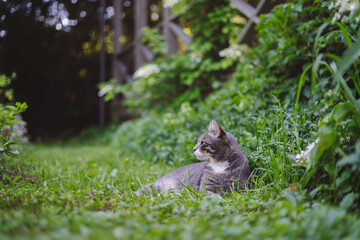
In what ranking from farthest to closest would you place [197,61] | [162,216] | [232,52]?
[197,61] < [232,52] < [162,216]

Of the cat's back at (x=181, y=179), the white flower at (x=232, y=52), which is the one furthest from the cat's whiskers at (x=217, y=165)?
the white flower at (x=232, y=52)

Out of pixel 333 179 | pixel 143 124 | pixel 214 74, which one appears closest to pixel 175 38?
pixel 214 74

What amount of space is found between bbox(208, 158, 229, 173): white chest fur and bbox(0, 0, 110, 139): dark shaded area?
5862 millimetres

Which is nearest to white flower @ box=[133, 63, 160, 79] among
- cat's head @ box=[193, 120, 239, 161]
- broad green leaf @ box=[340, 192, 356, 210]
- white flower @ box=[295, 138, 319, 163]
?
cat's head @ box=[193, 120, 239, 161]

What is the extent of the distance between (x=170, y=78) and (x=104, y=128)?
335 centimetres

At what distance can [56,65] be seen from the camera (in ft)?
25.6

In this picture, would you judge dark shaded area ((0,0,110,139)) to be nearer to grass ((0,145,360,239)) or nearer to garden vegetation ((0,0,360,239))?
garden vegetation ((0,0,360,239))

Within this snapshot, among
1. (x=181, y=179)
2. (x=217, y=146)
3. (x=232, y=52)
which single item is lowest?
(x=181, y=179)

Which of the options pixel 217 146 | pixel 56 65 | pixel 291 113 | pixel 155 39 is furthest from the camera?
pixel 56 65

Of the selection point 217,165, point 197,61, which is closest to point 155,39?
point 197,61

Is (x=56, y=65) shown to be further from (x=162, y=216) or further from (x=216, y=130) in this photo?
(x=162, y=216)

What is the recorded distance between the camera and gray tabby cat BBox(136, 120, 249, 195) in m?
2.04

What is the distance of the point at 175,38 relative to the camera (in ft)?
19.8

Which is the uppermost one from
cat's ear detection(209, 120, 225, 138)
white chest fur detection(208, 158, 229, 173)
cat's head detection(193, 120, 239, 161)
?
cat's ear detection(209, 120, 225, 138)
